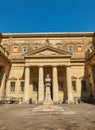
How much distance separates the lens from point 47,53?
3012 centimetres

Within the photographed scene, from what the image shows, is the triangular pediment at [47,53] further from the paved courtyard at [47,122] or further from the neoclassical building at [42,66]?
the paved courtyard at [47,122]

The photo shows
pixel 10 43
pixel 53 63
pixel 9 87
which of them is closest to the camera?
pixel 53 63

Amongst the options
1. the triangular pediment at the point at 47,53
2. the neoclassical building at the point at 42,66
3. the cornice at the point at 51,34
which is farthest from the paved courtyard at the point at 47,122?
the cornice at the point at 51,34

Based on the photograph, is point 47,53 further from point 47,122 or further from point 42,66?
point 47,122

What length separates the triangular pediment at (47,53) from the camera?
96.2 ft

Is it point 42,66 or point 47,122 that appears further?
point 42,66

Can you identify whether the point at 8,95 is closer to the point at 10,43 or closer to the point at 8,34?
the point at 10,43

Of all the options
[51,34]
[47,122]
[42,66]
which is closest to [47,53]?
[42,66]

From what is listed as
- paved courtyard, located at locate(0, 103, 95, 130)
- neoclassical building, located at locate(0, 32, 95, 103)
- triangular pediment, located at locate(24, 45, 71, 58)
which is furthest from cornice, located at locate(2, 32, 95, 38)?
paved courtyard, located at locate(0, 103, 95, 130)

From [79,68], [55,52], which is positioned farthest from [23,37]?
[79,68]

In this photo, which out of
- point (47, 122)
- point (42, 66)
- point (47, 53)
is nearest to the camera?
point (47, 122)

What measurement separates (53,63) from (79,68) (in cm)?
687

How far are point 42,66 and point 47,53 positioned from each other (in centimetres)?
318

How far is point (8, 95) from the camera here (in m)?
30.5
